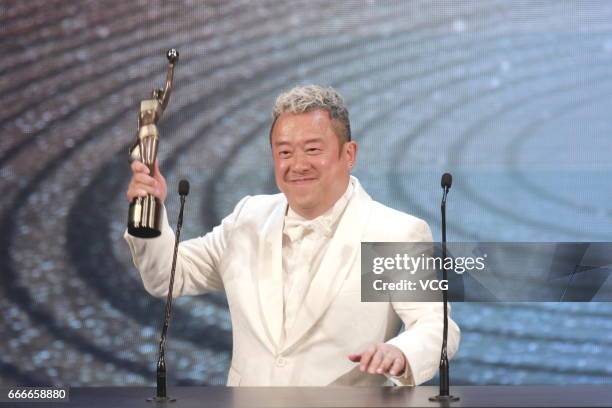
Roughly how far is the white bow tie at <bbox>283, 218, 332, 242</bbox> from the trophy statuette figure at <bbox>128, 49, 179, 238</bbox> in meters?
0.82

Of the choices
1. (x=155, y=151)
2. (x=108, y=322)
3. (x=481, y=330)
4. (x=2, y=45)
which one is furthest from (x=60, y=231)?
(x=481, y=330)

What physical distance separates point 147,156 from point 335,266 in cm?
95

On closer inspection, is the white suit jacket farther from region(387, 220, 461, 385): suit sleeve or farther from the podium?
the podium

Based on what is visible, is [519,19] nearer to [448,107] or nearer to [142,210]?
[448,107]

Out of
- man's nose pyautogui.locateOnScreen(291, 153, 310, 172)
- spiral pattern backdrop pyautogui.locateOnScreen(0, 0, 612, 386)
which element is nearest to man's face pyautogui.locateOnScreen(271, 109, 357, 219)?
man's nose pyautogui.locateOnScreen(291, 153, 310, 172)

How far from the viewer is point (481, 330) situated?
4.16m

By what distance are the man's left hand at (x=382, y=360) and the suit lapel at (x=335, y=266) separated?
1.78 feet

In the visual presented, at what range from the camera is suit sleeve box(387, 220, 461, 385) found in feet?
9.95

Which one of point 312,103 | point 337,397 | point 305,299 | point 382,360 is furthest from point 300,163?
point 337,397

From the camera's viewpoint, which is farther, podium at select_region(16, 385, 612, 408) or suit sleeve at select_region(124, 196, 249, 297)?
suit sleeve at select_region(124, 196, 249, 297)

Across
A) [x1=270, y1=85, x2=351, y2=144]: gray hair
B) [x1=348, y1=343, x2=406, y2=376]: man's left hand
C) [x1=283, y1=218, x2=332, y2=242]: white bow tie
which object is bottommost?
[x1=348, y1=343, x2=406, y2=376]: man's left hand

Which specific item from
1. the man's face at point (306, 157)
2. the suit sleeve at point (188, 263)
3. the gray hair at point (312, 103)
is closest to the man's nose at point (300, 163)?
the man's face at point (306, 157)

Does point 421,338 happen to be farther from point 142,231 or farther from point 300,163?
point 142,231

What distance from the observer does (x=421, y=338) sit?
3.17 meters
